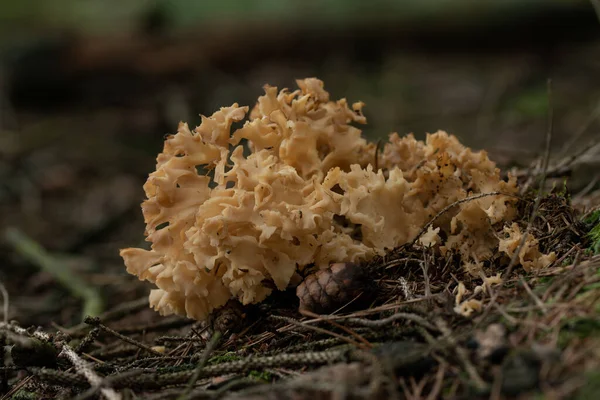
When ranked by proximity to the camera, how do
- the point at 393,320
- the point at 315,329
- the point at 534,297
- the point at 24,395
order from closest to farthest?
the point at 534,297 → the point at 393,320 → the point at 315,329 → the point at 24,395

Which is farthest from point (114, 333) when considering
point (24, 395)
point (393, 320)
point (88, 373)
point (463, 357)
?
point (463, 357)

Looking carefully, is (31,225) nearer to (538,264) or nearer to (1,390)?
(1,390)

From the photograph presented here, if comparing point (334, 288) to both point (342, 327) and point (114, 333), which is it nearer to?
point (342, 327)

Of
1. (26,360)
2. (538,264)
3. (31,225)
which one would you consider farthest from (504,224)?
(31,225)

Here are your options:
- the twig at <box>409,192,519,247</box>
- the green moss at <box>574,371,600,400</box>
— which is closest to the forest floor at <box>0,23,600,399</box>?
the green moss at <box>574,371,600,400</box>

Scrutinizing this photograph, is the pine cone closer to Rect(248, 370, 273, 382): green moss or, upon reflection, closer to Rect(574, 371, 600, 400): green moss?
Rect(248, 370, 273, 382): green moss

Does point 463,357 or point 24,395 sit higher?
point 463,357

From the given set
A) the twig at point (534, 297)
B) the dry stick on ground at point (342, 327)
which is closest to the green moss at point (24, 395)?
the dry stick on ground at point (342, 327)

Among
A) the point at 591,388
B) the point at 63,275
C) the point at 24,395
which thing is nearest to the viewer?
the point at 591,388
